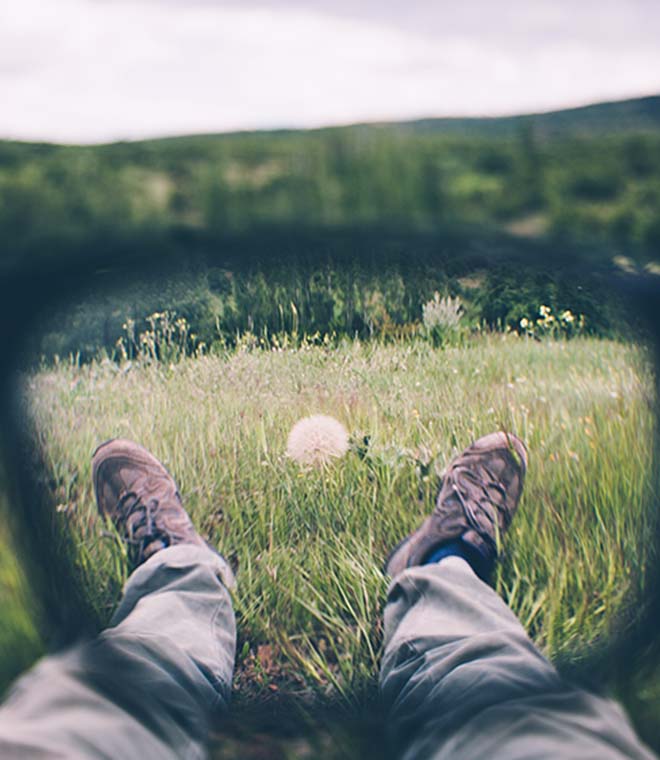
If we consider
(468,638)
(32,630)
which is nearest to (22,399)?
(32,630)

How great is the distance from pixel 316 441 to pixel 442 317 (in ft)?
0.64

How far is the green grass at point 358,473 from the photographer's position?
617mm

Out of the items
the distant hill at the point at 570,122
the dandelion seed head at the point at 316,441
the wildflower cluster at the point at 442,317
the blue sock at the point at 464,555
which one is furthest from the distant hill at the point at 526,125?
the blue sock at the point at 464,555

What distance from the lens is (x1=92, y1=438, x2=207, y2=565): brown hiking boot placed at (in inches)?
28.2

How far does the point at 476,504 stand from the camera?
76cm

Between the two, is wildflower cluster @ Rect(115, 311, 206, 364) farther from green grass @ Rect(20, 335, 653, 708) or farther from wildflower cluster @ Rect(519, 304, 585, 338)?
wildflower cluster @ Rect(519, 304, 585, 338)

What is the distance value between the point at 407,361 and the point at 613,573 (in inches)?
11.8

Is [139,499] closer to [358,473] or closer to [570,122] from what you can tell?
[358,473]

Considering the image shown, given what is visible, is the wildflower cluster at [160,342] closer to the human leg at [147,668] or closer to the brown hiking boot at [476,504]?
the human leg at [147,668]

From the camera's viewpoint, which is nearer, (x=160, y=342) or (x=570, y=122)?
(x=570, y=122)

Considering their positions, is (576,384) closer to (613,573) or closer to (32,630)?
(613,573)

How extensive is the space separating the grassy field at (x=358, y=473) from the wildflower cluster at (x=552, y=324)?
12 mm

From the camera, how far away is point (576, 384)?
630mm

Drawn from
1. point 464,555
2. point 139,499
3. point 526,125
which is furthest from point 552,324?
point 139,499
